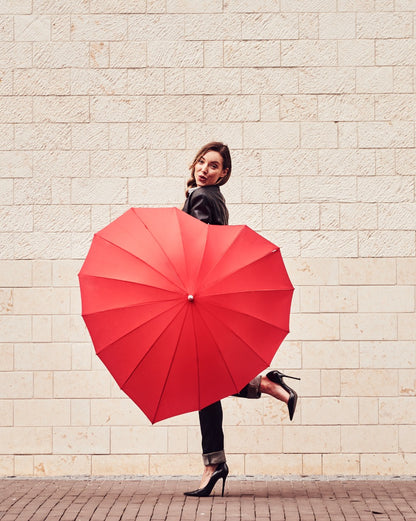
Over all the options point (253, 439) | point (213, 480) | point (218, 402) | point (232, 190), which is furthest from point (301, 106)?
point (213, 480)

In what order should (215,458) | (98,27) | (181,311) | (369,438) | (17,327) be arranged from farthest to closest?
(98,27) < (17,327) < (369,438) < (215,458) < (181,311)

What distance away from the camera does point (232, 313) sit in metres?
6.25

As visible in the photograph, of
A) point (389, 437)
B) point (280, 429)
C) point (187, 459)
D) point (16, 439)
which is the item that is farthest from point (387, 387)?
point (16, 439)

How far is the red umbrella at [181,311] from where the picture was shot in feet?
20.4

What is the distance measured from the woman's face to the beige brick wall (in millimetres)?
988

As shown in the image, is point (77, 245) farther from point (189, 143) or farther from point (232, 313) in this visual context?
point (232, 313)

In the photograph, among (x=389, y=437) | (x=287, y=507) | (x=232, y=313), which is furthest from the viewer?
(x=389, y=437)

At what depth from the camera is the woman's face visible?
23.5 feet

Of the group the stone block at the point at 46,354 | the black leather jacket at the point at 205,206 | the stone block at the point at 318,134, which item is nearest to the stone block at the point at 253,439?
the stone block at the point at 46,354

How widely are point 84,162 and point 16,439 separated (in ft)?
7.14

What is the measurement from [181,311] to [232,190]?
86.3 inches

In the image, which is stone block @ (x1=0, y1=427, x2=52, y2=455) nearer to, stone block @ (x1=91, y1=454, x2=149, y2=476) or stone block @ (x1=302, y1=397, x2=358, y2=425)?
stone block @ (x1=91, y1=454, x2=149, y2=476)

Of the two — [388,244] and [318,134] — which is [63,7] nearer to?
[318,134]

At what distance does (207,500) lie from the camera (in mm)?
7051
